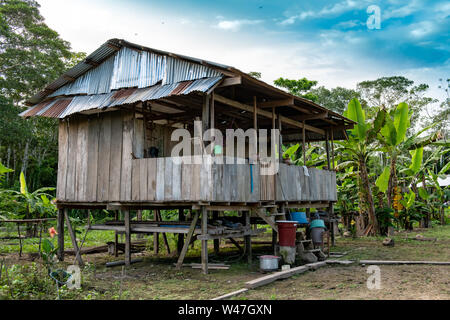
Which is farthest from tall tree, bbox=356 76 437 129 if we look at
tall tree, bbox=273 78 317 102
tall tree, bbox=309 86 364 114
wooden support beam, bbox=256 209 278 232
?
wooden support beam, bbox=256 209 278 232

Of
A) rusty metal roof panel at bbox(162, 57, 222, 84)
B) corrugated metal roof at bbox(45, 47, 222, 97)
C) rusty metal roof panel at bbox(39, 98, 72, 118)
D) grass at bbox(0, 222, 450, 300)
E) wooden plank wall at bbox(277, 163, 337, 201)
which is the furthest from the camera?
wooden plank wall at bbox(277, 163, 337, 201)

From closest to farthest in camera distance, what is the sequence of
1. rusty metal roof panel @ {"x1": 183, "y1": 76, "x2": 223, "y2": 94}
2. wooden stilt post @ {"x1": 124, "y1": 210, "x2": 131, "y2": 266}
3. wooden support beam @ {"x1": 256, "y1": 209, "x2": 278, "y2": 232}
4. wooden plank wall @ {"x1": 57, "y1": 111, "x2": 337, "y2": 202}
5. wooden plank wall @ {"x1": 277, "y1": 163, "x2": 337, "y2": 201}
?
rusty metal roof panel @ {"x1": 183, "y1": 76, "x2": 223, "y2": 94} → wooden plank wall @ {"x1": 57, "y1": 111, "x2": 337, "y2": 202} → wooden support beam @ {"x1": 256, "y1": 209, "x2": 278, "y2": 232} → wooden stilt post @ {"x1": 124, "y1": 210, "x2": 131, "y2": 266} → wooden plank wall @ {"x1": 277, "y1": 163, "x2": 337, "y2": 201}

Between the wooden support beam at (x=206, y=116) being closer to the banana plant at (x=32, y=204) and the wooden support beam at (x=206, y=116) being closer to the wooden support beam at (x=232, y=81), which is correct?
the wooden support beam at (x=232, y=81)

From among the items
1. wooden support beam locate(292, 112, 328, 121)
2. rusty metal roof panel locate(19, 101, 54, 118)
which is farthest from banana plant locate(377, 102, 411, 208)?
rusty metal roof panel locate(19, 101, 54, 118)

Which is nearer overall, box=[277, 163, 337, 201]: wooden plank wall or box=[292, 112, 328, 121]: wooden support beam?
box=[277, 163, 337, 201]: wooden plank wall

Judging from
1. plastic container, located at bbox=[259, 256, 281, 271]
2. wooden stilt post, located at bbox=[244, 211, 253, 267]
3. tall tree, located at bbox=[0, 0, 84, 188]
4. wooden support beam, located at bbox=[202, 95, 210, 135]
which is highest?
tall tree, located at bbox=[0, 0, 84, 188]

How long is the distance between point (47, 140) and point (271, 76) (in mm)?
16547

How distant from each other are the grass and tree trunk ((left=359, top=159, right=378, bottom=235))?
13.9 feet

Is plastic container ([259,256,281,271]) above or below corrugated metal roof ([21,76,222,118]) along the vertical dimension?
below

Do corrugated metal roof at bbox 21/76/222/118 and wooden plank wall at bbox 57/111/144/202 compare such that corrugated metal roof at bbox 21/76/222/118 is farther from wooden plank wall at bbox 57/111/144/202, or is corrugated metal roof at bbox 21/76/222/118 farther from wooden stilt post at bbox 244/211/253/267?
wooden stilt post at bbox 244/211/253/267

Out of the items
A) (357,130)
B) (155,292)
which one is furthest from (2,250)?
(357,130)

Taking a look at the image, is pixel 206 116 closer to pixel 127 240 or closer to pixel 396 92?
pixel 127 240

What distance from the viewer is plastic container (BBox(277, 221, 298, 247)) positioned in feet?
33.4

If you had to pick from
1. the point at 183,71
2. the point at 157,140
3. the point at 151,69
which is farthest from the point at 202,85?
the point at 157,140
